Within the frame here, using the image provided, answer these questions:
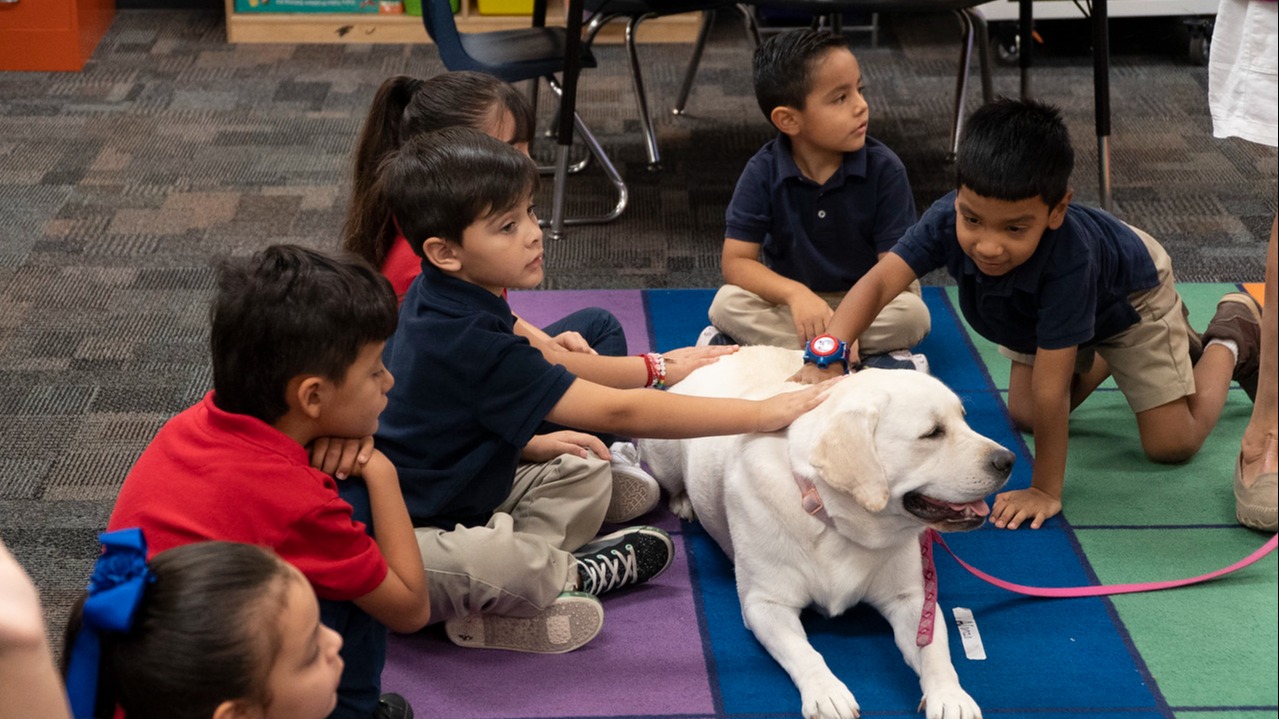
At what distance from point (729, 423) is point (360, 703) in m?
0.67

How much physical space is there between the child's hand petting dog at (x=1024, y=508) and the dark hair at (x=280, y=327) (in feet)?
4.21

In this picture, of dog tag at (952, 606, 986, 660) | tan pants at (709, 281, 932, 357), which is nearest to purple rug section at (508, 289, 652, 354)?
tan pants at (709, 281, 932, 357)

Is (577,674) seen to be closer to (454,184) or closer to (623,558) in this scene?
(623,558)

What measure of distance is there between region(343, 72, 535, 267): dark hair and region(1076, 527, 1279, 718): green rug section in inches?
52.8

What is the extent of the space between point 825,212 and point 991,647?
116 cm

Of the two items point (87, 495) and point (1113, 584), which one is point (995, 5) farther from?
point (87, 495)

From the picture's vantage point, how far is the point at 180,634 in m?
1.26

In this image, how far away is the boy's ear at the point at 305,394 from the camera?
1.62 metres

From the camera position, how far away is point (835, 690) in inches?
73.9

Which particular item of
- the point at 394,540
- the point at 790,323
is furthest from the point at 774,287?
the point at 394,540

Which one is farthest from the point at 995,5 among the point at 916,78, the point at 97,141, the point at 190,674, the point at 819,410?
the point at 190,674

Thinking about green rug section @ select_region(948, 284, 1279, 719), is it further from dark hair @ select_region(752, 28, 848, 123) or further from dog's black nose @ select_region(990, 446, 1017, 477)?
dark hair @ select_region(752, 28, 848, 123)

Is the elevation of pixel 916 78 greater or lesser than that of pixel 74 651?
lesser

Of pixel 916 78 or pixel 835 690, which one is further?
pixel 916 78
